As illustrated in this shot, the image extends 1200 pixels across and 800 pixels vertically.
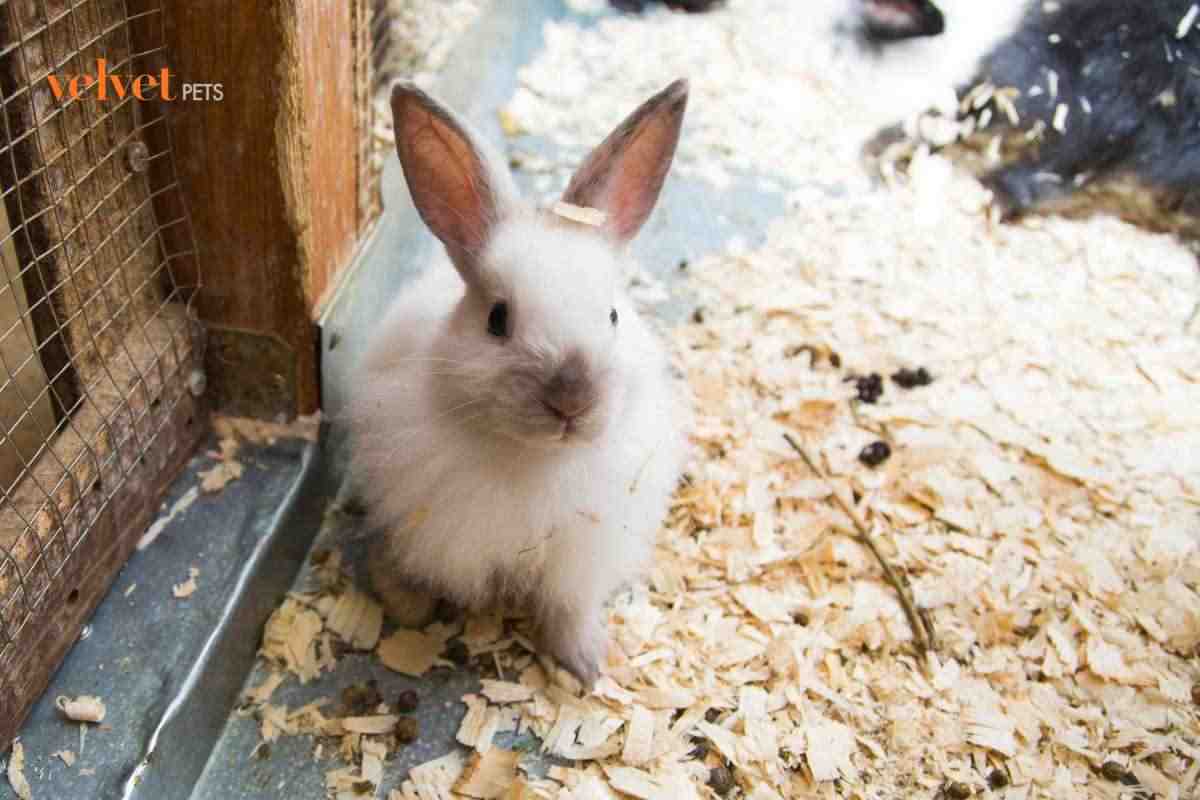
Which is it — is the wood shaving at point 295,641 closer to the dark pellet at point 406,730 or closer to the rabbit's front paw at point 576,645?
the dark pellet at point 406,730

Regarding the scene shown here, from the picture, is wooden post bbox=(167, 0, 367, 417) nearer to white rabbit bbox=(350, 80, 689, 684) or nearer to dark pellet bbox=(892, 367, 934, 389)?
white rabbit bbox=(350, 80, 689, 684)

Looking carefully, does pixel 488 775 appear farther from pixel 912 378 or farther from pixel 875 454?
pixel 912 378

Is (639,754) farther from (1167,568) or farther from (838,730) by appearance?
(1167,568)

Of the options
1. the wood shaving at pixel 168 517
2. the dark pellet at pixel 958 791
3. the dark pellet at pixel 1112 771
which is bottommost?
the dark pellet at pixel 958 791

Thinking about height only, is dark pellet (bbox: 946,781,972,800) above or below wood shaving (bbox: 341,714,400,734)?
above

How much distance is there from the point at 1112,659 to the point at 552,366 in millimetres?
1394

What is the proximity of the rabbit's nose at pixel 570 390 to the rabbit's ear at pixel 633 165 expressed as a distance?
377mm

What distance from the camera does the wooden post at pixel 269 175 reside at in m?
1.83

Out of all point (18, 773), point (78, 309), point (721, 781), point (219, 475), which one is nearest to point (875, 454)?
point (721, 781)

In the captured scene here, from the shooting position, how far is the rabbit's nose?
1.62 meters

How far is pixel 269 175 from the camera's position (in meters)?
1.96

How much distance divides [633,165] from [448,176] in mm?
326

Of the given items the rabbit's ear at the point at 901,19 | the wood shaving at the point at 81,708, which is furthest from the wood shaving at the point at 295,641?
the rabbit's ear at the point at 901,19

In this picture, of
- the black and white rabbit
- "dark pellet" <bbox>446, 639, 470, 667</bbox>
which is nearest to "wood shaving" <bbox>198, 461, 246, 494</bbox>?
"dark pellet" <bbox>446, 639, 470, 667</bbox>
